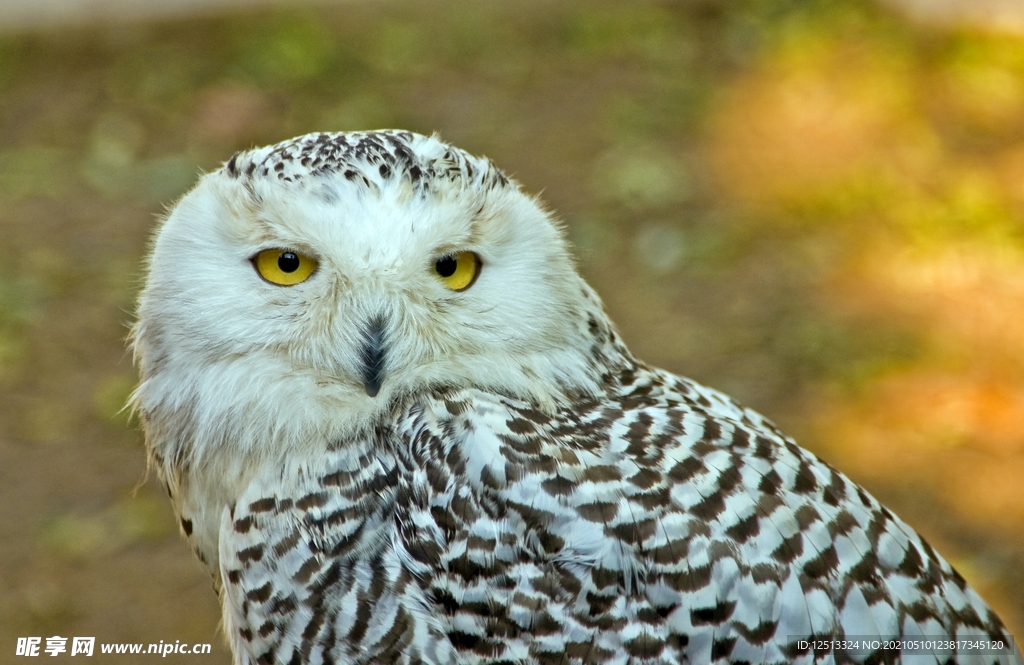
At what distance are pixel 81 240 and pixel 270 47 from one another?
7.58 feet

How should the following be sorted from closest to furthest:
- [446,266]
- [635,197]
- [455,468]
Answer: [455,468] → [446,266] → [635,197]

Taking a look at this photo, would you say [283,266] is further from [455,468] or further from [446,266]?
[455,468]

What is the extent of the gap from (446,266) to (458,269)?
4cm

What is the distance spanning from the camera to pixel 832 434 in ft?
15.2

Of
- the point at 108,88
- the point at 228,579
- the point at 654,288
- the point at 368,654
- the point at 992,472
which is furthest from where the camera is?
the point at 108,88

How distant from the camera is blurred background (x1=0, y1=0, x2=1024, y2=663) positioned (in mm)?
4367

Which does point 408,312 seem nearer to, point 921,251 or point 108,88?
point 921,251

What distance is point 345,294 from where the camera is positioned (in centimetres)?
215

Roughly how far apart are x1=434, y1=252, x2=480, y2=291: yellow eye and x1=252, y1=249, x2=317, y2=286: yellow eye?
0.27m

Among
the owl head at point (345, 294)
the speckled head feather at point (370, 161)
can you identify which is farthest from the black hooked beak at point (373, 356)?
the speckled head feather at point (370, 161)

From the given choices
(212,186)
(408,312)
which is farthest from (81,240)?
(408,312)

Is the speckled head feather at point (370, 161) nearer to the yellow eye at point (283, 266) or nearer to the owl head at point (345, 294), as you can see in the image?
the owl head at point (345, 294)

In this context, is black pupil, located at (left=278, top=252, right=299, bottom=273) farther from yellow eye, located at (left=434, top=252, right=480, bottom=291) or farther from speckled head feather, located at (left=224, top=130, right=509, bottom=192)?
yellow eye, located at (left=434, top=252, right=480, bottom=291)

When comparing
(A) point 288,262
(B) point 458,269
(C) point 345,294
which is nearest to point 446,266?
(B) point 458,269
